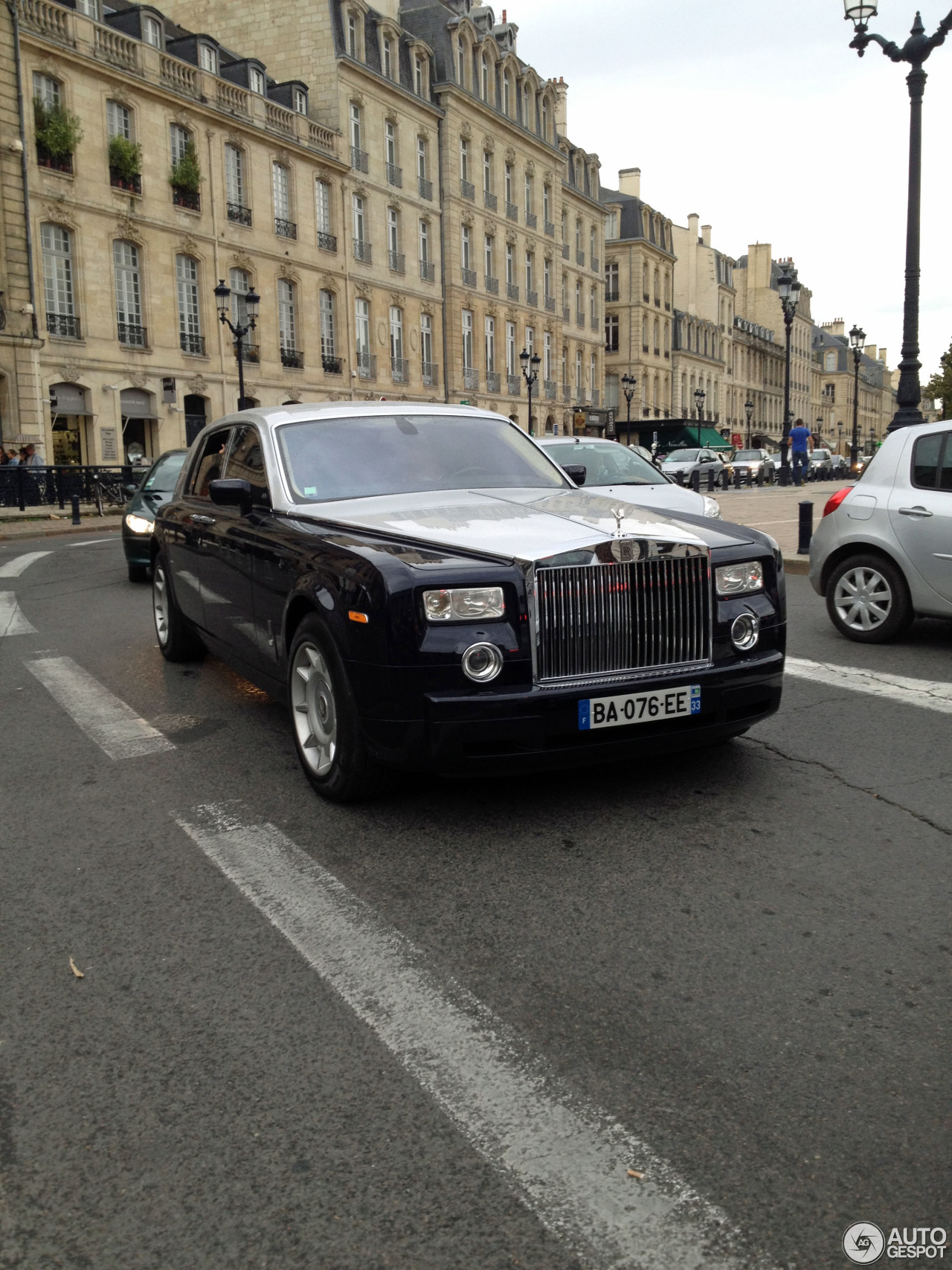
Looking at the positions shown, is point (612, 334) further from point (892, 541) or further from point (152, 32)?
point (892, 541)

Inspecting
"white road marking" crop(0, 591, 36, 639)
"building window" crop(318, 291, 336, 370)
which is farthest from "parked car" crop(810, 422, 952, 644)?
"building window" crop(318, 291, 336, 370)

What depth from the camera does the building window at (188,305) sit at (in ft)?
121

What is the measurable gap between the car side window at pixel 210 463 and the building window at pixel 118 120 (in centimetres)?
3145

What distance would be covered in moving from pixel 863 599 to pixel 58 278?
3055 cm

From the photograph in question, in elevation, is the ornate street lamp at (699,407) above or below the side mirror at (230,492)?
above

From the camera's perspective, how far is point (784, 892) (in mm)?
3686

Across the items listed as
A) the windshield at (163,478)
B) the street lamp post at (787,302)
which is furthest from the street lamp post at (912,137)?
the street lamp post at (787,302)

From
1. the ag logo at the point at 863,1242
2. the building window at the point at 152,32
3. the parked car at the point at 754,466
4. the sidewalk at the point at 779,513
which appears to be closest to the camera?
the ag logo at the point at 863,1242

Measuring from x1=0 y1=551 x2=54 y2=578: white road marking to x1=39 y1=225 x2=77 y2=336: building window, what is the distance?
56.2 feet

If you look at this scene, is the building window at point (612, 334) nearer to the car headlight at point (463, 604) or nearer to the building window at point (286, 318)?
the building window at point (286, 318)

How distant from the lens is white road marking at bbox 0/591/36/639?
9.72 m

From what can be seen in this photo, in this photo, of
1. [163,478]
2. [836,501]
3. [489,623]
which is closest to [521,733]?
[489,623]

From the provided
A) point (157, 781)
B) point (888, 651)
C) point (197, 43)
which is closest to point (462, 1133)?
point (157, 781)

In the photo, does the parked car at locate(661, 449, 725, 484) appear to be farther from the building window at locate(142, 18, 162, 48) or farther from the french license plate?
the french license plate
